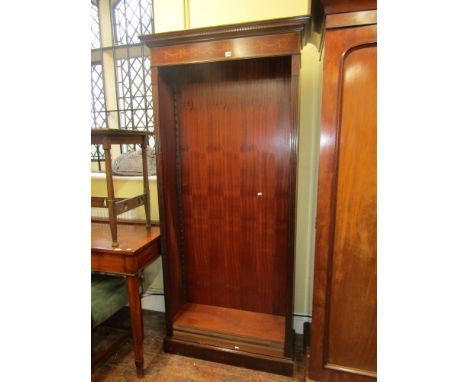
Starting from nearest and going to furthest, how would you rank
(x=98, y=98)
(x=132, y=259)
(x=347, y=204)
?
1. (x=347, y=204)
2. (x=132, y=259)
3. (x=98, y=98)

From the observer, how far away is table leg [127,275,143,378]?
1.43 m

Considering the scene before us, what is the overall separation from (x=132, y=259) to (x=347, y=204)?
1129mm

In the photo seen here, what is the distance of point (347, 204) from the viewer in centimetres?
111

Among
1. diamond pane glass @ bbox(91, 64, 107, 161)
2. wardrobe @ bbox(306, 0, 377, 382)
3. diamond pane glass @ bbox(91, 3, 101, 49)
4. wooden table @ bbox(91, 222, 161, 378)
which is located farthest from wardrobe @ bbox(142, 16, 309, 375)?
diamond pane glass @ bbox(91, 3, 101, 49)

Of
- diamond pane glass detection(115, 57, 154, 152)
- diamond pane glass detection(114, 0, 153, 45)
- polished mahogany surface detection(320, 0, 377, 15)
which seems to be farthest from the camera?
diamond pane glass detection(115, 57, 154, 152)

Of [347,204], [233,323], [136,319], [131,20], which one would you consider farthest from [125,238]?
[131,20]

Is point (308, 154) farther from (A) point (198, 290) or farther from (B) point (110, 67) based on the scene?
(B) point (110, 67)

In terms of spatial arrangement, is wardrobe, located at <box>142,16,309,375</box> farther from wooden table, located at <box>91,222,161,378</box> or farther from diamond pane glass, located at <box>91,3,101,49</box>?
diamond pane glass, located at <box>91,3,101,49</box>

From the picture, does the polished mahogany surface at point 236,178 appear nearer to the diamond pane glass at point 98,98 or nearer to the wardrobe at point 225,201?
the wardrobe at point 225,201

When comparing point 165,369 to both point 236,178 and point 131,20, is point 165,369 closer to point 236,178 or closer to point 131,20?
point 236,178

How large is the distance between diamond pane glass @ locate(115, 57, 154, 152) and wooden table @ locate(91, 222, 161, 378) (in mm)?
807

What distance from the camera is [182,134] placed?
173 centimetres
